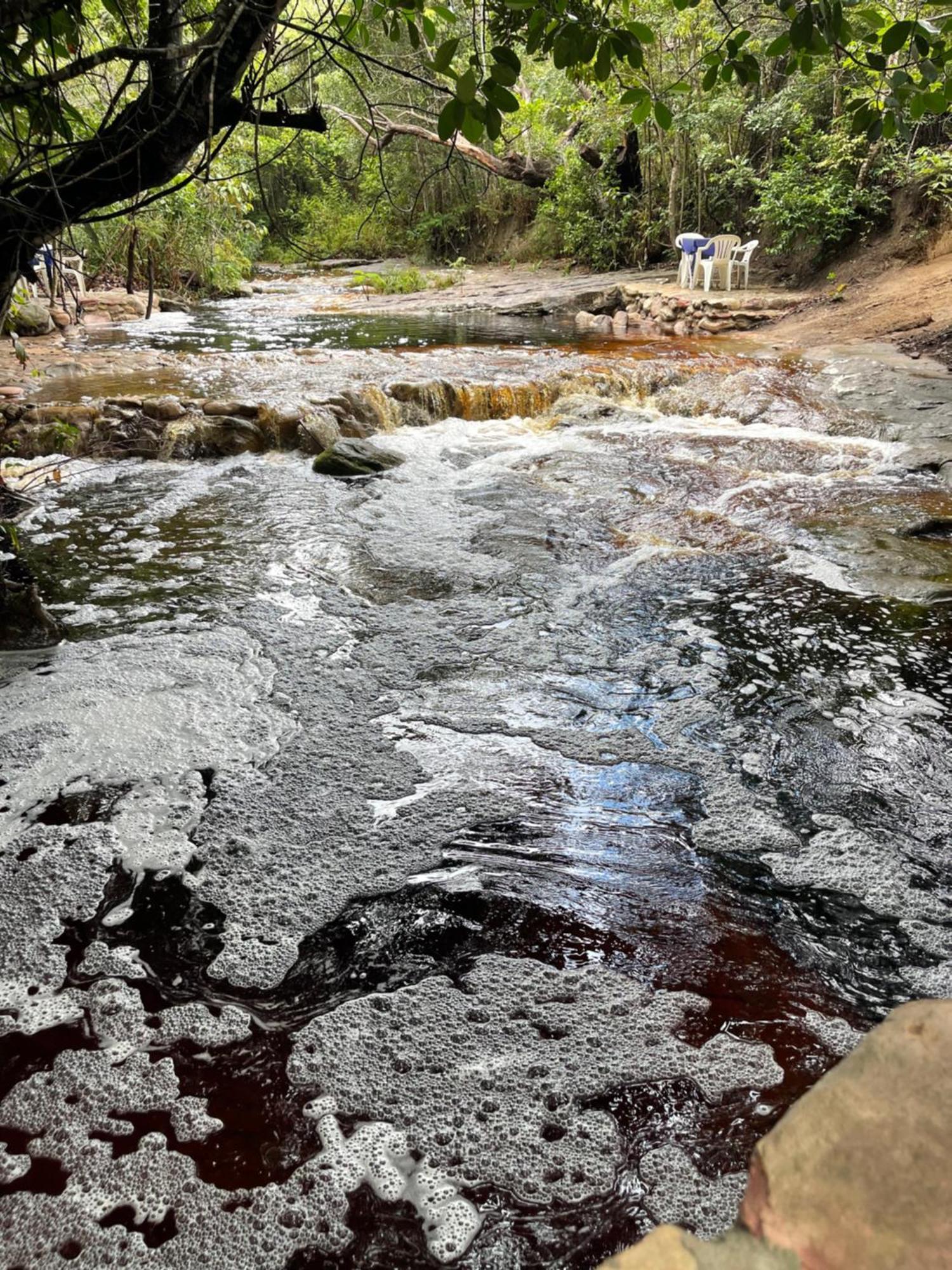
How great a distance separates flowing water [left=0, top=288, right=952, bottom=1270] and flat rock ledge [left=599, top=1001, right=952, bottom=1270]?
823 mm

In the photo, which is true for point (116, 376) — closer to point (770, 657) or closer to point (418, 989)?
point (770, 657)

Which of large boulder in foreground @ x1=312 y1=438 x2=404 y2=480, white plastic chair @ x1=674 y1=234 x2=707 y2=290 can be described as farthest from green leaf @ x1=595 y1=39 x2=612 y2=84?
white plastic chair @ x1=674 y1=234 x2=707 y2=290

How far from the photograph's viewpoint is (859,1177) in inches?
25.9

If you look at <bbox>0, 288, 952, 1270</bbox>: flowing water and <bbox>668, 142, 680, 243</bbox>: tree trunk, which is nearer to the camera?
<bbox>0, 288, 952, 1270</bbox>: flowing water

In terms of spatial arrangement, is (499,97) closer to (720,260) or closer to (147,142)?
(147,142)

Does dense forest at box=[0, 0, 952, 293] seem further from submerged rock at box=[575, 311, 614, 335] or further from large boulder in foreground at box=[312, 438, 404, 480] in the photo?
submerged rock at box=[575, 311, 614, 335]

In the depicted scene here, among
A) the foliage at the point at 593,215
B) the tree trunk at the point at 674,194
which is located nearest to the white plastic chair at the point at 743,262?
the tree trunk at the point at 674,194

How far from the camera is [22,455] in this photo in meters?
6.04

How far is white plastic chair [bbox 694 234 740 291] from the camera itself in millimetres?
12469

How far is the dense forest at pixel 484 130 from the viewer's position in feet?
6.18

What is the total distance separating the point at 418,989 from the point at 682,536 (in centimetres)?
366

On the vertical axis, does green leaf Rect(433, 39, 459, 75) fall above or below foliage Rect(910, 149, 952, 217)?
below

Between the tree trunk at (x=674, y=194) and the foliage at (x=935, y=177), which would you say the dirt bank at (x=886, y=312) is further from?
the tree trunk at (x=674, y=194)

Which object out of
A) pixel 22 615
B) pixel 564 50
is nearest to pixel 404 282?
pixel 22 615
